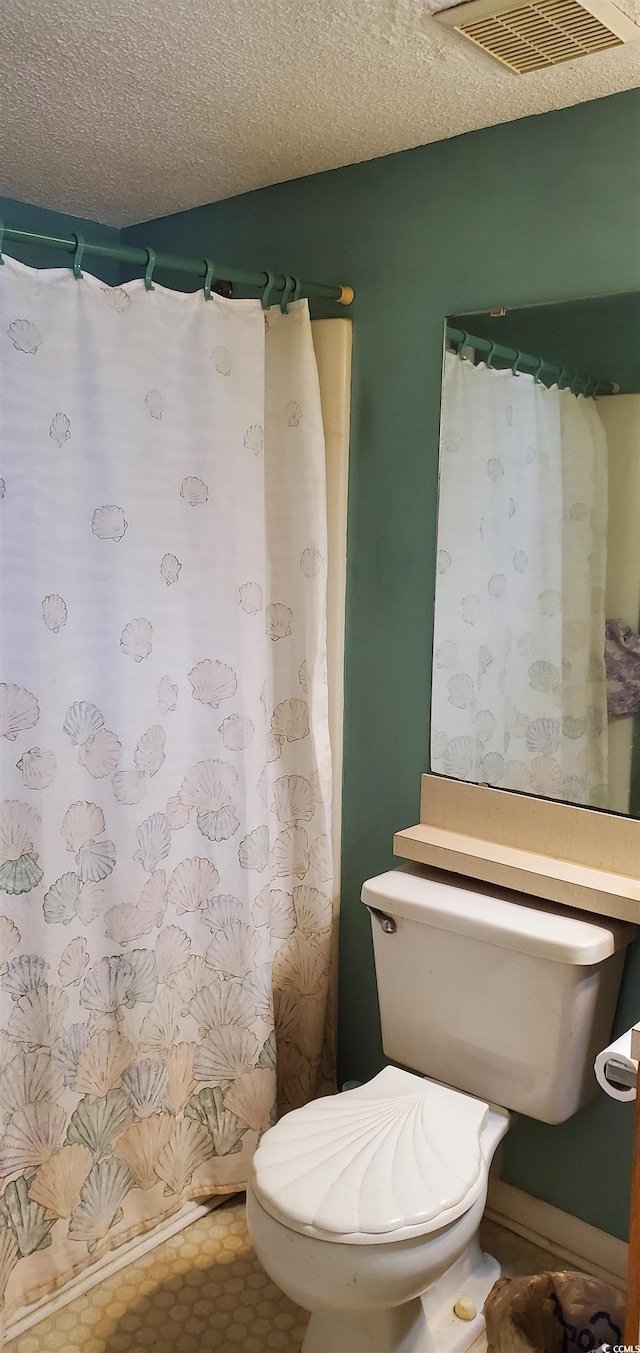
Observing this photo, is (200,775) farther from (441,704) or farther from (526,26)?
(526,26)

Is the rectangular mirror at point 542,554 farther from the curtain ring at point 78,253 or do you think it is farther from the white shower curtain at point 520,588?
the curtain ring at point 78,253

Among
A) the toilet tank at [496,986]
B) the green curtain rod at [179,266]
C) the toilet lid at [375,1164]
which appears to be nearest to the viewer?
the toilet lid at [375,1164]

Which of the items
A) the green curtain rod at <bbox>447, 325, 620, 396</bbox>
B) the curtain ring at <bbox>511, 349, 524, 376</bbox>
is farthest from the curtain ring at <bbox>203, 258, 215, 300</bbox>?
the curtain ring at <bbox>511, 349, 524, 376</bbox>

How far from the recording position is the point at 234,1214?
6.77 ft

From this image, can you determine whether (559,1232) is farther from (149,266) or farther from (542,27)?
(542,27)

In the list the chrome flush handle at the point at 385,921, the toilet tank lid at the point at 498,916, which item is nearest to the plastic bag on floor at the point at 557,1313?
the toilet tank lid at the point at 498,916

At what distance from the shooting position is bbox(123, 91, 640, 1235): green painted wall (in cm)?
173

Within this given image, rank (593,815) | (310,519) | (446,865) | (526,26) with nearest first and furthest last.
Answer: (526,26), (593,815), (446,865), (310,519)

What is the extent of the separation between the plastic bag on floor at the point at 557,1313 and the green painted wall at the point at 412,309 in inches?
13.6

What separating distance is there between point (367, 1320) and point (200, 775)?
974mm

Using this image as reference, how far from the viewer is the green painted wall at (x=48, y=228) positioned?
240 centimetres

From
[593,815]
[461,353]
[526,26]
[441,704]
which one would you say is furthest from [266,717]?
[526,26]

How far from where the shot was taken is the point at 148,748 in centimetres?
185

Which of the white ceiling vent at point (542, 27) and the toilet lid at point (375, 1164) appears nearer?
the white ceiling vent at point (542, 27)
